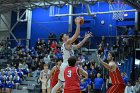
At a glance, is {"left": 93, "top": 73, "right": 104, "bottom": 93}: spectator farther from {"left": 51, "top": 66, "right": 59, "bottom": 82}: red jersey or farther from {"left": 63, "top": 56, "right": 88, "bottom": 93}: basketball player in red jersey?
{"left": 63, "top": 56, "right": 88, "bottom": 93}: basketball player in red jersey

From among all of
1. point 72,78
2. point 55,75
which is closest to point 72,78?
point 72,78

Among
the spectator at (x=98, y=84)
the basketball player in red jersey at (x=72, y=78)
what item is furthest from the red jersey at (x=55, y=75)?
the spectator at (x=98, y=84)

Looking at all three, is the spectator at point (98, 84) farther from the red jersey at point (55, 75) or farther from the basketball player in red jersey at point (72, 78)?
the basketball player in red jersey at point (72, 78)

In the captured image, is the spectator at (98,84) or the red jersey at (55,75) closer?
the red jersey at (55,75)

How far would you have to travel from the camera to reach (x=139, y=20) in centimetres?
2761

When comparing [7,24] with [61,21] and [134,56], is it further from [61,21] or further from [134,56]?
[134,56]

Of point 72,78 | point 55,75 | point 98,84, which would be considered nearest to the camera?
point 72,78

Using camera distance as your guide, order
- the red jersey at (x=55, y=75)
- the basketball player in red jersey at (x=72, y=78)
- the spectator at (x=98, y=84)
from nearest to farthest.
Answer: the basketball player in red jersey at (x=72, y=78) → the red jersey at (x=55, y=75) → the spectator at (x=98, y=84)

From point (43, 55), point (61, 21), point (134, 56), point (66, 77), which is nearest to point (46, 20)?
point (61, 21)

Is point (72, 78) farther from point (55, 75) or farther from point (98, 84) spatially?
point (98, 84)

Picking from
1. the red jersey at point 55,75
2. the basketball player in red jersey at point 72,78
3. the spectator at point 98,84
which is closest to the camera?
the basketball player in red jersey at point 72,78

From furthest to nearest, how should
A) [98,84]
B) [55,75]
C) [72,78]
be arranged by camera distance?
1. [98,84]
2. [55,75]
3. [72,78]

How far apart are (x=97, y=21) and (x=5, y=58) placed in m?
8.57

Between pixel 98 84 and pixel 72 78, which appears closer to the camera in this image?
pixel 72 78
